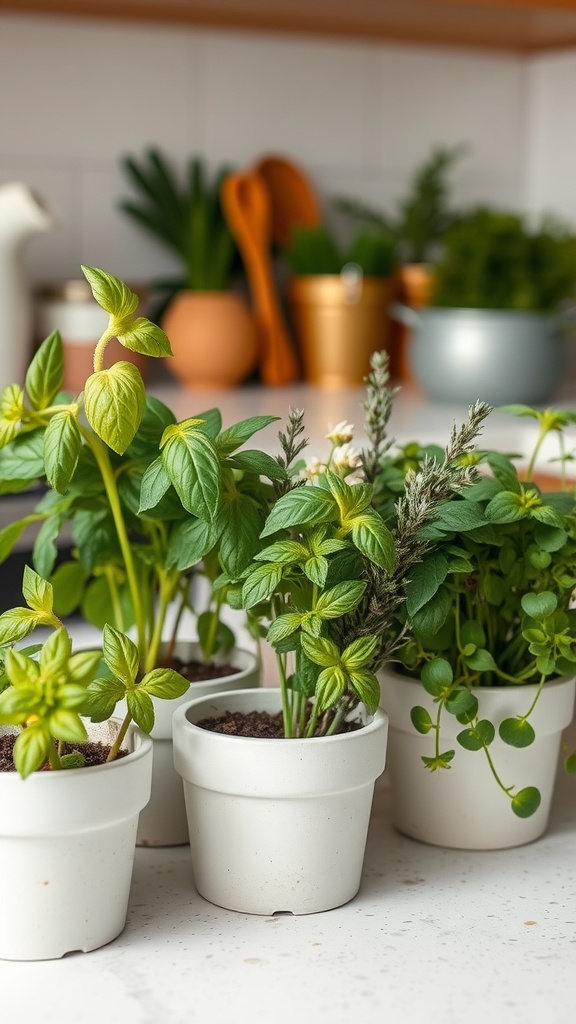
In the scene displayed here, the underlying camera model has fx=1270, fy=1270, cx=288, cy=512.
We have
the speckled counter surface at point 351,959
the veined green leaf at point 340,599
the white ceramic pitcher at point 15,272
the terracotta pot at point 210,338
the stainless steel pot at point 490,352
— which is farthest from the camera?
the terracotta pot at point 210,338

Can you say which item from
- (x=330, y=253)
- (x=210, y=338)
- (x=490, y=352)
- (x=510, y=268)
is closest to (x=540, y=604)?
(x=490, y=352)

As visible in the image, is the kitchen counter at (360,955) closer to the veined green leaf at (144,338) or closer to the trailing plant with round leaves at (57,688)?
the trailing plant with round leaves at (57,688)

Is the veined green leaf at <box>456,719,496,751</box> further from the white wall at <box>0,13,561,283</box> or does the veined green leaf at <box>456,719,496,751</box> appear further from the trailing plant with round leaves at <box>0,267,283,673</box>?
the white wall at <box>0,13,561,283</box>

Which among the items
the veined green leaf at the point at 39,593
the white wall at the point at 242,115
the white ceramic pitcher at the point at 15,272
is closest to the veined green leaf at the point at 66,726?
the veined green leaf at the point at 39,593

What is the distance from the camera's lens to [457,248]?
6.28 feet

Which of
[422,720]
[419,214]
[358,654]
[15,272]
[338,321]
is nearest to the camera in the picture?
[358,654]

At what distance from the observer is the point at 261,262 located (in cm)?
207

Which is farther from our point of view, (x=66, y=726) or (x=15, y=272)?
(x=15, y=272)

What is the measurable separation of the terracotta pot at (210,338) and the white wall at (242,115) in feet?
0.48

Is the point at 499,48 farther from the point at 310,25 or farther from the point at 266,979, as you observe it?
the point at 266,979

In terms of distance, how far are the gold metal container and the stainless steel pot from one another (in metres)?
0.24

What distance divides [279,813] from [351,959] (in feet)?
0.31

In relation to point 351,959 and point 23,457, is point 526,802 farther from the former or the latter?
point 23,457

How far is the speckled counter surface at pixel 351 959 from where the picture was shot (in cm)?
56
